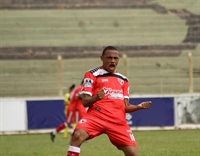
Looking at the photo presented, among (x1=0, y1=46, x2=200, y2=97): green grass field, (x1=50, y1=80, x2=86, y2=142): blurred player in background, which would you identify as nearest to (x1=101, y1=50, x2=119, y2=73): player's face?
(x1=50, y1=80, x2=86, y2=142): blurred player in background

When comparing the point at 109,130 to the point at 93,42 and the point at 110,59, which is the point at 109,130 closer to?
the point at 110,59

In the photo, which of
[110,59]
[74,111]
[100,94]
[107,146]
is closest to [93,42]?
[74,111]

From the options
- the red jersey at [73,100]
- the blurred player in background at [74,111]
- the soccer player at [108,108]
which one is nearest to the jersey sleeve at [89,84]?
the soccer player at [108,108]

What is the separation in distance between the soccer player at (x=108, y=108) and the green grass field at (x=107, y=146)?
3956mm

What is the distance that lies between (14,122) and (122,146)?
13321 mm

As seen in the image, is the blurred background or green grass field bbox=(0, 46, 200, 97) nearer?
green grass field bbox=(0, 46, 200, 97)

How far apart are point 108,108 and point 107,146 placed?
277 inches

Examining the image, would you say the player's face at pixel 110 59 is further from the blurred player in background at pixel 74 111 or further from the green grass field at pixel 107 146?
the blurred player in background at pixel 74 111

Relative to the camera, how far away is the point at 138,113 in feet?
69.1

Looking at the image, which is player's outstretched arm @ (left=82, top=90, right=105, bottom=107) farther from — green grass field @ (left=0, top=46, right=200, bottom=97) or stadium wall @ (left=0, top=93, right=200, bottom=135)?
green grass field @ (left=0, top=46, right=200, bottom=97)

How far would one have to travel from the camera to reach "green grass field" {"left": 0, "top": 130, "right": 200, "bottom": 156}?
486 inches

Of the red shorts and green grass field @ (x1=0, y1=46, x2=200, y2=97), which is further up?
the red shorts

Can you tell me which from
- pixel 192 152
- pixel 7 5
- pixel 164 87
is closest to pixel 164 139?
pixel 192 152

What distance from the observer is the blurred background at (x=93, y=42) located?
2375 centimetres
